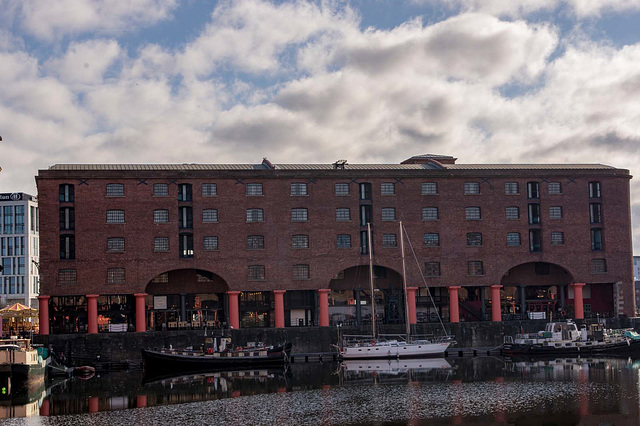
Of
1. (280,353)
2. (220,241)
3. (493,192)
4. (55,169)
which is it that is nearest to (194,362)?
(280,353)

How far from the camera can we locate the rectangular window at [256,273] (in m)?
89.1

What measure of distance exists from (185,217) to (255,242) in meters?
7.36

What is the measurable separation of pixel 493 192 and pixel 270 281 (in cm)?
2507

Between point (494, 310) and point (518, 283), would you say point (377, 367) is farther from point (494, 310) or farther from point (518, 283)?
point (518, 283)

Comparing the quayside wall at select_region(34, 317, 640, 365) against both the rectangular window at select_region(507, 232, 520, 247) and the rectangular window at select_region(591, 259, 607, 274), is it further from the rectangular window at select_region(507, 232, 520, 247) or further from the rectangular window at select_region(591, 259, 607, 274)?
the rectangular window at select_region(507, 232, 520, 247)

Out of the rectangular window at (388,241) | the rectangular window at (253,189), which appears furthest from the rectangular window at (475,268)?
the rectangular window at (253,189)

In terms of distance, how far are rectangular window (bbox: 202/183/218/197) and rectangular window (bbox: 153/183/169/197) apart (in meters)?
3.62

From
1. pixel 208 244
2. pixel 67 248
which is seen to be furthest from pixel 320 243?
pixel 67 248

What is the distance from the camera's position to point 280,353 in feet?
263

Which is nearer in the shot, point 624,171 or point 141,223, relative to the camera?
point 141,223

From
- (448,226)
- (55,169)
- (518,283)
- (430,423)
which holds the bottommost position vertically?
(430,423)

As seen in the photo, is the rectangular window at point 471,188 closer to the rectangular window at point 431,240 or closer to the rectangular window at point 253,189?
the rectangular window at point 431,240

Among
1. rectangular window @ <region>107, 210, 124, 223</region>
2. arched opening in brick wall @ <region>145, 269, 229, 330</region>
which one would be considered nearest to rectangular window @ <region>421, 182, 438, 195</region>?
arched opening in brick wall @ <region>145, 269, 229, 330</region>

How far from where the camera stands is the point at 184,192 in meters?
88.4
